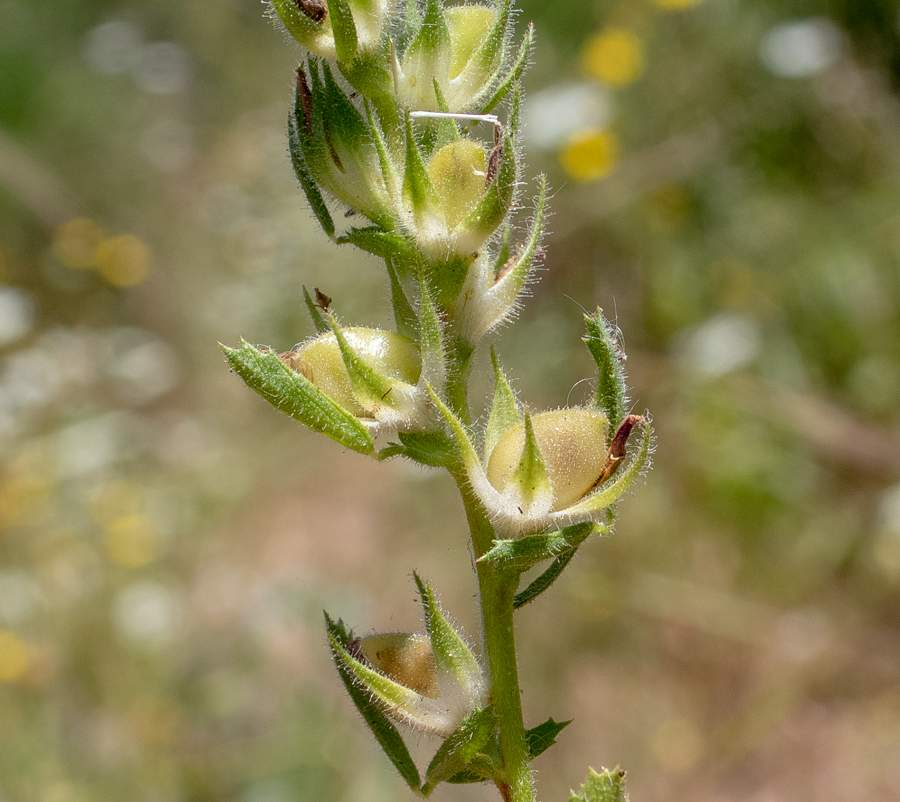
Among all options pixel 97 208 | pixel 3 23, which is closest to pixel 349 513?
pixel 97 208

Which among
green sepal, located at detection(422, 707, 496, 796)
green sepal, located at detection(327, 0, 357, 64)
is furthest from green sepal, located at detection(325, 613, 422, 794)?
green sepal, located at detection(327, 0, 357, 64)

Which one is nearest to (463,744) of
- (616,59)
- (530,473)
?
(530,473)

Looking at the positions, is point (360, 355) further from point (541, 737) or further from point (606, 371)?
point (541, 737)

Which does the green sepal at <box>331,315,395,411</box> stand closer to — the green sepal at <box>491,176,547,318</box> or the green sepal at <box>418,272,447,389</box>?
the green sepal at <box>418,272,447,389</box>

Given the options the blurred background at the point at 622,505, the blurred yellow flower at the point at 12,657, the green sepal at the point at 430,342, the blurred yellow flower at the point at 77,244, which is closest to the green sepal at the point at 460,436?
the green sepal at the point at 430,342

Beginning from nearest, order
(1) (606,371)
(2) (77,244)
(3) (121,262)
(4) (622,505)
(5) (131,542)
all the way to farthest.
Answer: (1) (606,371), (4) (622,505), (5) (131,542), (2) (77,244), (3) (121,262)

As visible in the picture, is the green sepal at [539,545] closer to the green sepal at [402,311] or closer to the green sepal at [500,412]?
the green sepal at [500,412]

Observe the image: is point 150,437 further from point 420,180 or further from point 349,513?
point 420,180
